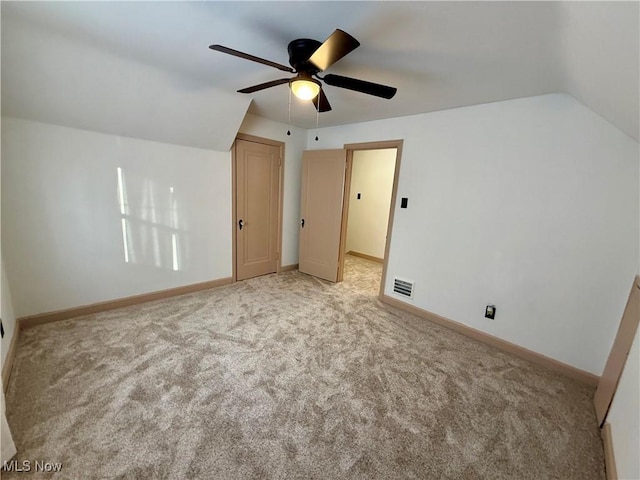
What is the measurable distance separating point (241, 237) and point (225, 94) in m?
1.86

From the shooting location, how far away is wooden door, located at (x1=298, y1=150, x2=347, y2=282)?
147 inches

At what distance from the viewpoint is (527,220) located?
2309mm

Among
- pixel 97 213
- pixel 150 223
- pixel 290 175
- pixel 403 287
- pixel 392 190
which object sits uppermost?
pixel 290 175

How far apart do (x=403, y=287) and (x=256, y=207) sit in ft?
7.80

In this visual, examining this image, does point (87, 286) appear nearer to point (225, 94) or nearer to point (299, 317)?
point (299, 317)

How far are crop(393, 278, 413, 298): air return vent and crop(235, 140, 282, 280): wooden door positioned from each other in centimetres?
199

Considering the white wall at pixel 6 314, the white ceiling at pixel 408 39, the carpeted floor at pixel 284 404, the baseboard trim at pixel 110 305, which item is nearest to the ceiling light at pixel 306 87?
the white ceiling at pixel 408 39

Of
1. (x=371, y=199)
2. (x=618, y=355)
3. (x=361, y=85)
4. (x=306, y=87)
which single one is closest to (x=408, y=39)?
(x=361, y=85)

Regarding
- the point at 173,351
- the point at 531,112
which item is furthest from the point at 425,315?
the point at 173,351

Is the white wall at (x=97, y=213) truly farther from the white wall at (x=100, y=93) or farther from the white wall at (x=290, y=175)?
the white wall at (x=290, y=175)

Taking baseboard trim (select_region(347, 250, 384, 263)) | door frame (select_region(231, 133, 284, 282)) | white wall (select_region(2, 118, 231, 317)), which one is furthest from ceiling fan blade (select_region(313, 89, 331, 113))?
baseboard trim (select_region(347, 250, 384, 263))

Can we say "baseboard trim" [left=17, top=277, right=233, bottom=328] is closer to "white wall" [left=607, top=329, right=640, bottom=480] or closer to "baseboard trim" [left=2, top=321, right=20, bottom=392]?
"baseboard trim" [left=2, top=321, right=20, bottom=392]

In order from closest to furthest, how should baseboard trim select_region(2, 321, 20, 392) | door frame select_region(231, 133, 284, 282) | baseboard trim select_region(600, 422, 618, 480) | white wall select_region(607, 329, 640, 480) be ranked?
white wall select_region(607, 329, 640, 480) → baseboard trim select_region(600, 422, 618, 480) → baseboard trim select_region(2, 321, 20, 392) → door frame select_region(231, 133, 284, 282)

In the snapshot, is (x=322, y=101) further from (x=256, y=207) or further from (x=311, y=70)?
(x=256, y=207)
